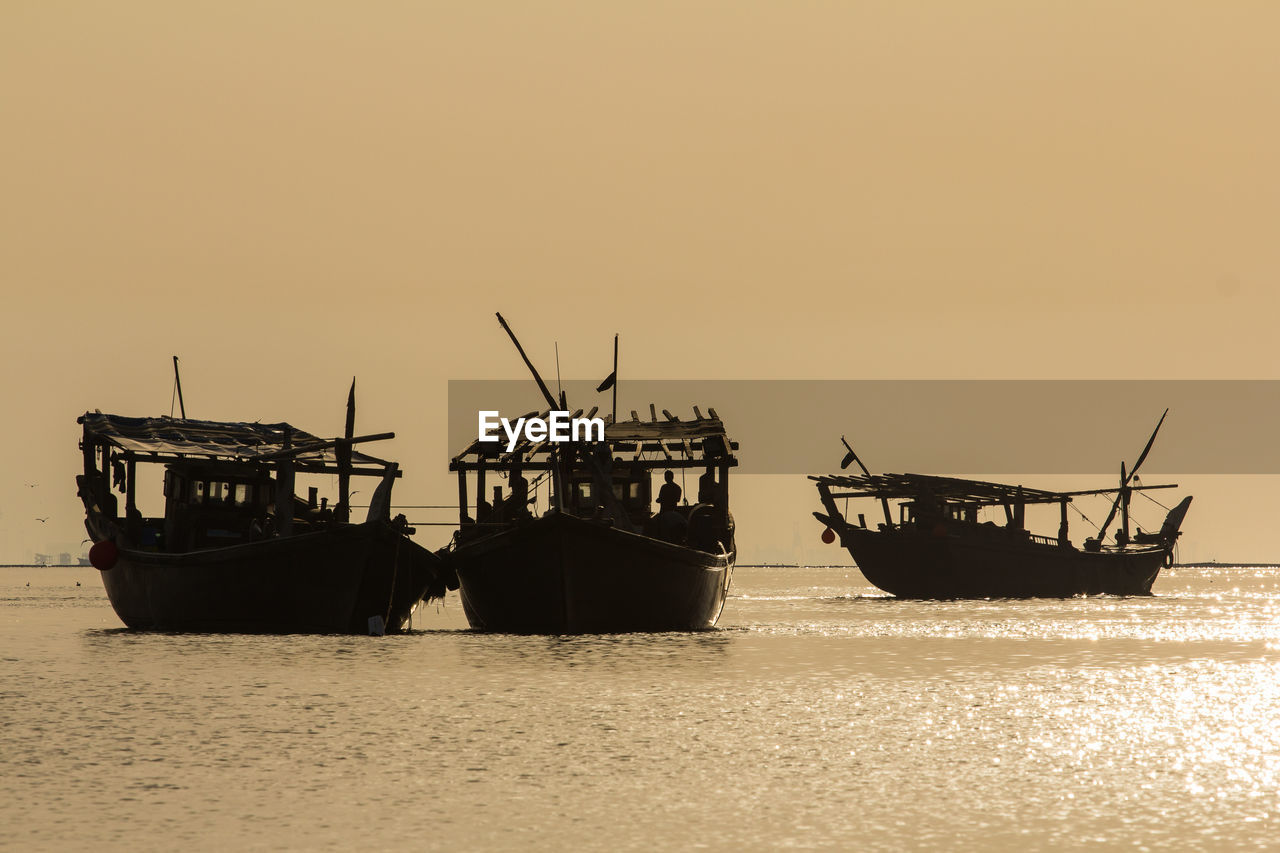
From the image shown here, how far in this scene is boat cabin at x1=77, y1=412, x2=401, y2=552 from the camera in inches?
1437

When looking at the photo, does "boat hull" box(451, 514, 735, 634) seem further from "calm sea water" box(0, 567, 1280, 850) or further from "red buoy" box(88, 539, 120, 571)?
"red buoy" box(88, 539, 120, 571)

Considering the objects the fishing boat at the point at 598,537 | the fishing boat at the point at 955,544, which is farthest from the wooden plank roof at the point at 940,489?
the fishing boat at the point at 598,537

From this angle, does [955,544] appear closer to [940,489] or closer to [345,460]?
[940,489]

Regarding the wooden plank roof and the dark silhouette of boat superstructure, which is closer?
the dark silhouette of boat superstructure

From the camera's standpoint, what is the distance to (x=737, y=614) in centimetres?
6331

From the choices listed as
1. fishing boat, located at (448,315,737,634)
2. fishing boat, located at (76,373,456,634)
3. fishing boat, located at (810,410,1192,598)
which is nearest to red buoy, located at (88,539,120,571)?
fishing boat, located at (76,373,456,634)

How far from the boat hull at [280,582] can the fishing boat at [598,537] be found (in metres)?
2.13

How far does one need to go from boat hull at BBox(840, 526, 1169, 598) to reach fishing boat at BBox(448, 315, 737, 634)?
33.9 m

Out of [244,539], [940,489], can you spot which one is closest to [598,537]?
[244,539]

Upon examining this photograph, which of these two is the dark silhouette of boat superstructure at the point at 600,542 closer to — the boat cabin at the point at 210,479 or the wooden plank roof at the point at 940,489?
the boat cabin at the point at 210,479

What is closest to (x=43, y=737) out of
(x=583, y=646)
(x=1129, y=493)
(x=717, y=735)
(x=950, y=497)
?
(x=717, y=735)

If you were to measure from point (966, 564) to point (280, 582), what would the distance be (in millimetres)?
46648

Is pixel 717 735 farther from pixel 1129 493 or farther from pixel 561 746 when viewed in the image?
pixel 1129 493

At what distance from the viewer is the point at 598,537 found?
111 ft
